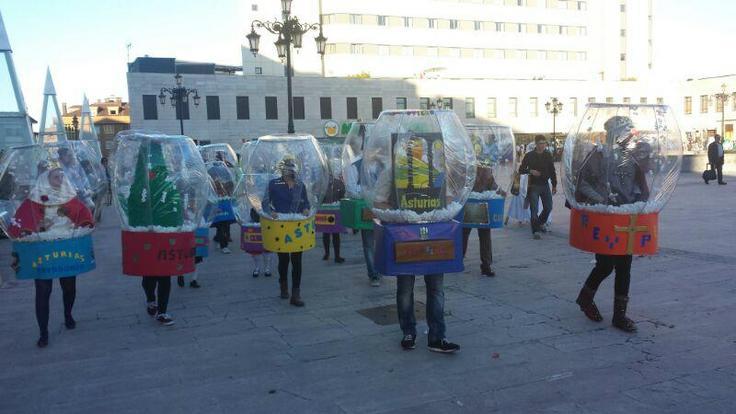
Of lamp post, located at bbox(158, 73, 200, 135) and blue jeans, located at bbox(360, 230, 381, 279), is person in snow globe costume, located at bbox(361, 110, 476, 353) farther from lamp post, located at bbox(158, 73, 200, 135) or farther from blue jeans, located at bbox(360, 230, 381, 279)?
lamp post, located at bbox(158, 73, 200, 135)

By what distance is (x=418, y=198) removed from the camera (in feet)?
16.0

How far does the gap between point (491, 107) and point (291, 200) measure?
2017 inches

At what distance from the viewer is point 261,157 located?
8.26 metres

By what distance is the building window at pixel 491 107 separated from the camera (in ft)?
182

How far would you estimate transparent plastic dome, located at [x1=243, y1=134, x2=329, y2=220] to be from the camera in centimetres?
683

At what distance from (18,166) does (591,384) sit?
5661mm

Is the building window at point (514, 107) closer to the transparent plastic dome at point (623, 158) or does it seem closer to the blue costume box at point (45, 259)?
the transparent plastic dome at point (623, 158)

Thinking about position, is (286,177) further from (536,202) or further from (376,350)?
(536,202)

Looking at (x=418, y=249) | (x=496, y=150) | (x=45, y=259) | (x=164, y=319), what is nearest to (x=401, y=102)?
(x=496, y=150)

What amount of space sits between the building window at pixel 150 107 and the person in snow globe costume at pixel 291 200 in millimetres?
40703

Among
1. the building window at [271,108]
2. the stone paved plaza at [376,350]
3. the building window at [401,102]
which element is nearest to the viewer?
the stone paved plaza at [376,350]

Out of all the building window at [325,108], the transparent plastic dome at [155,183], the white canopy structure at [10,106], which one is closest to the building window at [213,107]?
the building window at [325,108]

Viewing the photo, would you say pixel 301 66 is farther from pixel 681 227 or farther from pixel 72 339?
pixel 72 339

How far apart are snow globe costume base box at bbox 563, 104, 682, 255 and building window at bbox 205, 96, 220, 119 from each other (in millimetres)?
44500
